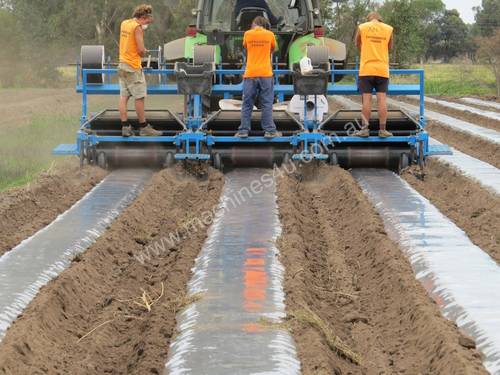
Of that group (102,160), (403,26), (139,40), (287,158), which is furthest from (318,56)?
(403,26)

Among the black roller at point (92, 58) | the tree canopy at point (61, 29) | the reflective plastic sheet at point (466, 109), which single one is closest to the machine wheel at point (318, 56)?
the black roller at point (92, 58)

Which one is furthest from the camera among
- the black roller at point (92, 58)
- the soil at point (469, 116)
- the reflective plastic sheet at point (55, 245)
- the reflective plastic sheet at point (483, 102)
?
the reflective plastic sheet at point (483, 102)

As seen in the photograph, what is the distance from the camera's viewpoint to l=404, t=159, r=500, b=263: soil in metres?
8.44

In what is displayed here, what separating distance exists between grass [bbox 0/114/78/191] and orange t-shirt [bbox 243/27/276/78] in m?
3.38

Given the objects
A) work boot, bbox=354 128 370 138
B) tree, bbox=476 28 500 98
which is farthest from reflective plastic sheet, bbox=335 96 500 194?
tree, bbox=476 28 500 98

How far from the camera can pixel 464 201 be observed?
10.4 meters

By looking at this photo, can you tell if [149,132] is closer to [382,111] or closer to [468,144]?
[382,111]

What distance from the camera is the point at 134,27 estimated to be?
467 inches

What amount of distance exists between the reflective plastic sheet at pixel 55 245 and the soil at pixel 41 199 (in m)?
0.23

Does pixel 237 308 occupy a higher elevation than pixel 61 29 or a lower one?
lower

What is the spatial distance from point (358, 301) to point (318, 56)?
22.6 feet

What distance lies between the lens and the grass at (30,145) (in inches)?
531

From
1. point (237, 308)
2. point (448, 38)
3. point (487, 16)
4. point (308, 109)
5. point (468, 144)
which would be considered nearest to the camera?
point (237, 308)

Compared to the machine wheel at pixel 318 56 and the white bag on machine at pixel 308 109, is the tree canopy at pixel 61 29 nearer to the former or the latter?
the machine wheel at pixel 318 56
